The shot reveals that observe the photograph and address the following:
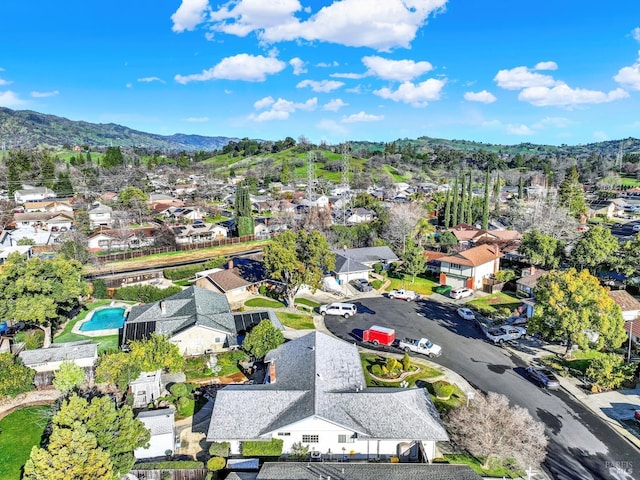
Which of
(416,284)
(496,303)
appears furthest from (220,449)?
(416,284)

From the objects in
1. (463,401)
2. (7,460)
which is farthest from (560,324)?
(7,460)

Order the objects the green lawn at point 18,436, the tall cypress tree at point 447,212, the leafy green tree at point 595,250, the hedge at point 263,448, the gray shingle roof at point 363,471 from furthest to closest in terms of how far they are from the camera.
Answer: the tall cypress tree at point 447,212
the leafy green tree at point 595,250
the green lawn at point 18,436
the hedge at point 263,448
the gray shingle roof at point 363,471

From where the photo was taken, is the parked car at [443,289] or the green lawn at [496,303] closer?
the green lawn at [496,303]

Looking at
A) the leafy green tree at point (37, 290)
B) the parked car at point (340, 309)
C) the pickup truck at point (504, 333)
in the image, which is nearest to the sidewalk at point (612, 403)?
the pickup truck at point (504, 333)

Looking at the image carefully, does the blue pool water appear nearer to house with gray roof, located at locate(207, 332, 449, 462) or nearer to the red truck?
house with gray roof, located at locate(207, 332, 449, 462)

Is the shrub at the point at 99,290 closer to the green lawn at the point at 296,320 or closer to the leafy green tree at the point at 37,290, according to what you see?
the leafy green tree at the point at 37,290
